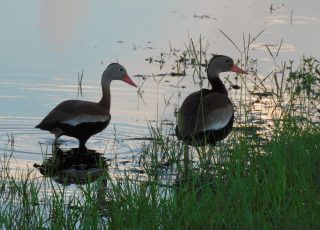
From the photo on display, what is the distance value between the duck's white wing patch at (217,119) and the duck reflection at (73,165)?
3.45ft

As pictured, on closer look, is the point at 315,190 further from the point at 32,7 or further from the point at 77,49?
the point at 32,7

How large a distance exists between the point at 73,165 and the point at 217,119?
1.49 m

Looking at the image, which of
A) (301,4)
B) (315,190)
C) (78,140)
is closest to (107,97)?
(78,140)

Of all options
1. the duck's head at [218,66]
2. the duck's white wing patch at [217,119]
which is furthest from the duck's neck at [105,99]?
the duck's white wing patch at [217,119]

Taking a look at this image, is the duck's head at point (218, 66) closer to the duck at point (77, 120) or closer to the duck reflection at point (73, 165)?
the duck at point (77, 120)

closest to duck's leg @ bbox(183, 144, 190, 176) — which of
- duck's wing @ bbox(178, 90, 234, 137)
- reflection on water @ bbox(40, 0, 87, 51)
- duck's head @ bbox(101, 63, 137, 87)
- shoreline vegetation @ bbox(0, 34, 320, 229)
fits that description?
shoreline vegetation @ bbox(0, 34, 320, 229)

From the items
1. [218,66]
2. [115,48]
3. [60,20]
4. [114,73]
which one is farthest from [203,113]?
[60,20]

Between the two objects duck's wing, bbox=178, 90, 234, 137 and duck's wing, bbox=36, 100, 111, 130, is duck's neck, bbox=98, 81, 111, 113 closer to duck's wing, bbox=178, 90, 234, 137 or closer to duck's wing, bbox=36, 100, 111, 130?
duck's wing, bbox=36, 100, 111, 130

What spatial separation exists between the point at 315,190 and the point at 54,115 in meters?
3.91

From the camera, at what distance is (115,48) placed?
16062 millimetres

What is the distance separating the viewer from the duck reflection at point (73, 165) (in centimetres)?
917

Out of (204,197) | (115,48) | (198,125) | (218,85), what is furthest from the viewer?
(115,48)

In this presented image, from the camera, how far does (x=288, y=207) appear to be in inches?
265

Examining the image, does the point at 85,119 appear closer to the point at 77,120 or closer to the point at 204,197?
the point at 77,120
